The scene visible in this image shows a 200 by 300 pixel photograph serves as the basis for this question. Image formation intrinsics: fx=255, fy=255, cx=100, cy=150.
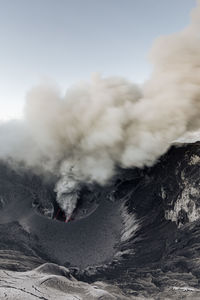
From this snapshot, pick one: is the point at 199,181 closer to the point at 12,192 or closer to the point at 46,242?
the point at 46,242

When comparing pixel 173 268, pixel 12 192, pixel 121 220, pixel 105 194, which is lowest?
pixel 173 268

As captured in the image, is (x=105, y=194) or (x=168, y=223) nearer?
(x=168, y=223)

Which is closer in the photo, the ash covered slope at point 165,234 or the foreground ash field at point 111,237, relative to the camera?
the foreground ash field at point 111,237

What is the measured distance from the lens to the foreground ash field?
60.8ft

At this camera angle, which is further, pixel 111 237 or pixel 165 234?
pixel 111 237

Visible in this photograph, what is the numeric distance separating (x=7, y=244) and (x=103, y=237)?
11518mm

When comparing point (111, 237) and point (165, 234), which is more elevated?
point (111, 237)

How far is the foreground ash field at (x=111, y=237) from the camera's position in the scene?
1855cm

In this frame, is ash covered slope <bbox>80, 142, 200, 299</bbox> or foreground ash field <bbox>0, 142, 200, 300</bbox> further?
ash covered slope <bbox>80, 142, 200, 299</bbox>

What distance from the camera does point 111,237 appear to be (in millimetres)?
32188

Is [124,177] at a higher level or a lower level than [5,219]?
higher

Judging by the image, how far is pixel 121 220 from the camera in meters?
34.9

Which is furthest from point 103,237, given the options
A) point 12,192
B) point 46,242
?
point 12,192

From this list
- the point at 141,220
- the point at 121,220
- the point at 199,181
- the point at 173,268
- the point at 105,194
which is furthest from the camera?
the point at 105,194
